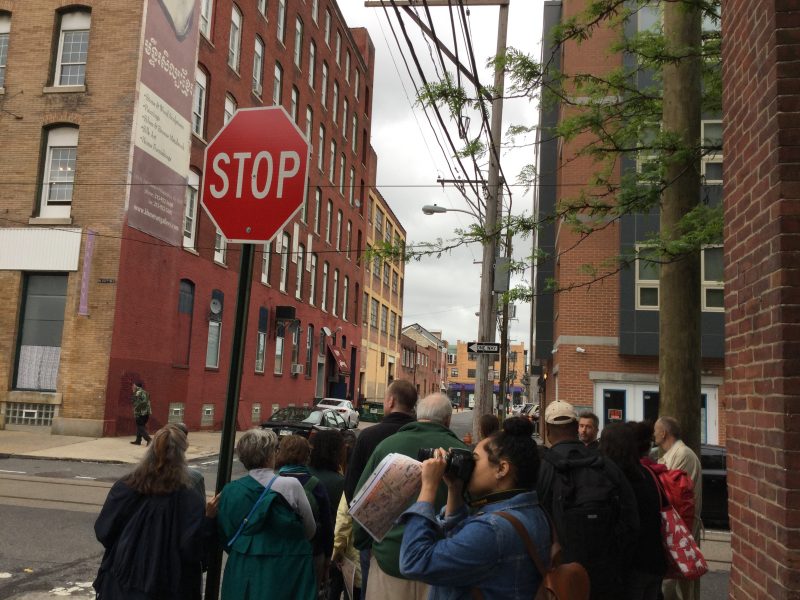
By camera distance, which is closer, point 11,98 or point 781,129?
point 781,129

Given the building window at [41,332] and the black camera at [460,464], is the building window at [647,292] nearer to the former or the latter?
the building window at [41,332]

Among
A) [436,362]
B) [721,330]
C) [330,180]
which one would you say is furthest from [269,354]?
[436,362]

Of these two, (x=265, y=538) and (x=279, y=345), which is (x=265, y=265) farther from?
(x=265, y=538)

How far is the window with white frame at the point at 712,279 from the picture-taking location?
18.1 meters

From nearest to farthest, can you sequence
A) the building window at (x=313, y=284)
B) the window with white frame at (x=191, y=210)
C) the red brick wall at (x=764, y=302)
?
the red brick wall at (x=764, y=302) < the window with white frame at (x=191, y=210) < the building window at (x=313, y=284)

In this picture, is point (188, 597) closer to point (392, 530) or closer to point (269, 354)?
point (392, 530)

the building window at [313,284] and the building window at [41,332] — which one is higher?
the building window at [313,284]

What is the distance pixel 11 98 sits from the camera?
21.4 m

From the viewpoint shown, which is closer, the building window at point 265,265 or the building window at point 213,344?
the building window at point 213,344

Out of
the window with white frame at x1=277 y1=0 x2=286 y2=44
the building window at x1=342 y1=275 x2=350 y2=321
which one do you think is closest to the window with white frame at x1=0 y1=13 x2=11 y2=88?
the window with white frame at x1=277 y1=0 x2=286 y2=44

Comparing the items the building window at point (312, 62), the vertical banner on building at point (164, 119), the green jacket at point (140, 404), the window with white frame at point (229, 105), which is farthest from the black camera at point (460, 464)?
the building window at point (312, 62)

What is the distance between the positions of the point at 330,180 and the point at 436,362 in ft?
188

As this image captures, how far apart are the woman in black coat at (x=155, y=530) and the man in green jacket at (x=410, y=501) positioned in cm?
92

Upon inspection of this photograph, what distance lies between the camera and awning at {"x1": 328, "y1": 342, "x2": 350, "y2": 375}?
4162 centimetres
